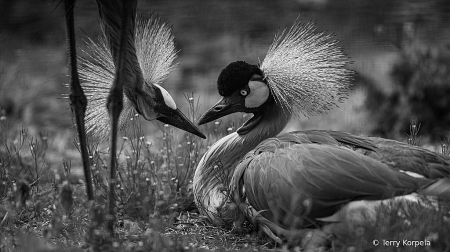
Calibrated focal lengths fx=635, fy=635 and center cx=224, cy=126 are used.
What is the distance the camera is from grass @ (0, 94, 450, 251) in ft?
6.70

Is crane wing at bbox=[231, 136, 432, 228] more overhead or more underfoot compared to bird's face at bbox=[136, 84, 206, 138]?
more underfoot

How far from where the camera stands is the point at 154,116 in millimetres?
2791

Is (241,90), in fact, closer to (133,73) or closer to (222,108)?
(222,108)

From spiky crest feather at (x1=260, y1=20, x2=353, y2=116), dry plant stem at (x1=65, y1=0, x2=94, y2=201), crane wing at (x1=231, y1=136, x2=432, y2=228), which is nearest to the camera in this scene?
crane wing at (x1=231, y1=136, x2=432, y2=228)

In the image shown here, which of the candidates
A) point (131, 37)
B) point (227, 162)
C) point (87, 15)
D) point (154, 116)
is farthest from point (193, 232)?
point (87, 15)

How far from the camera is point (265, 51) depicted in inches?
212

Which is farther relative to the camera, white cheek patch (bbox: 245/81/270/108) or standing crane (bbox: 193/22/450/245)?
white cheek patch (bbox: 245/81/270/108)

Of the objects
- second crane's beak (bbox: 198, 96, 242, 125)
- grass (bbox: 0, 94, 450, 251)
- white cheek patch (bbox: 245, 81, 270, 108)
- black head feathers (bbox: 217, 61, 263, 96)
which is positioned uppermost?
black head feathers (bbox: 217, 61, 263, 96)

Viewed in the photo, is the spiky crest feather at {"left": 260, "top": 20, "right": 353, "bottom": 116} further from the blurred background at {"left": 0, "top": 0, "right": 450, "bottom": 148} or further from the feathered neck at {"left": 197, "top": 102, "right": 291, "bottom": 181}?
the blurred background at {"left": 0, "top": 0, "right": 450, "bottom": 148}

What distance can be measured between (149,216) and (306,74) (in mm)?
911

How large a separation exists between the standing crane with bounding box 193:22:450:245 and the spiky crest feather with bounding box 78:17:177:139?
304mm

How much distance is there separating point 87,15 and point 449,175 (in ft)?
12.3

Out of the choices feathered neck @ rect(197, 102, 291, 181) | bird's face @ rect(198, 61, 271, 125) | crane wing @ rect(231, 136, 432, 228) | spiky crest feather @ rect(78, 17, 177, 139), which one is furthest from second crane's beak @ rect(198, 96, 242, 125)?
crane wing @ rect(231, 136, 432, 228)

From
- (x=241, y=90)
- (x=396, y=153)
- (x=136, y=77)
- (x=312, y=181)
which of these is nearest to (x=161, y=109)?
(x=136, y=77)
